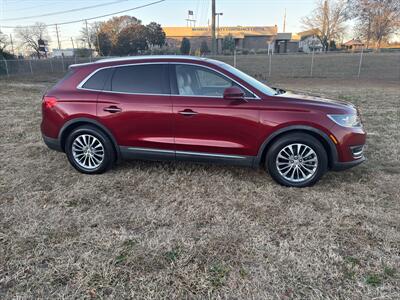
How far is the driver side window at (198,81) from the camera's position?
384cm

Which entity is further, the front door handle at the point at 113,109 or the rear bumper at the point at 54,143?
the rear bumper at the point at 54,143

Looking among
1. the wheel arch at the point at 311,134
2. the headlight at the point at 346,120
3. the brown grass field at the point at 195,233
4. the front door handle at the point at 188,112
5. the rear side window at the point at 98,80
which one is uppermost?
the rear side window at the point at 98,80

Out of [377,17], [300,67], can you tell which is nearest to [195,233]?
[300,67]

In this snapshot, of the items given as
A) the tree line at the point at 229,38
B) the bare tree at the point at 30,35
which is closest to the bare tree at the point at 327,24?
the tree line at the point at 229,38

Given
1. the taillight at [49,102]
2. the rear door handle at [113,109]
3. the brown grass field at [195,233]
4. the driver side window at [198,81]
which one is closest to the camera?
the brown grass field at [195,233]

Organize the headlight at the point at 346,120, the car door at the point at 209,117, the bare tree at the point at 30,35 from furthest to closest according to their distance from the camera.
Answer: the bare tree at the point at 30,35 < the car door at the point at 209,117 < the headlight at the point at 346,120

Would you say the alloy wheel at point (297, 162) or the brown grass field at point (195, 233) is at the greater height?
the alloy wheel at point (297, 162)

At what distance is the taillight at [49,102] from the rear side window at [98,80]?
49 centimetres

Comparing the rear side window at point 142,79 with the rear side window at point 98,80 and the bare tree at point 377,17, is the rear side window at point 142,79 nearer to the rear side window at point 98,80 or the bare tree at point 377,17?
the rear side window at point 98,80

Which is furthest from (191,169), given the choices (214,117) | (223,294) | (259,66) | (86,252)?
(259,66)

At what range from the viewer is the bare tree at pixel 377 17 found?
38.5m

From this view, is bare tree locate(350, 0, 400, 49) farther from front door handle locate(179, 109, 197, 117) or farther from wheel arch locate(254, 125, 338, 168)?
front door handle locate(179, 109, 197, 117)

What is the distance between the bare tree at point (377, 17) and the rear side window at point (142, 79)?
45.6 meters

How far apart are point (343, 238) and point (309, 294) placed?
86cm
